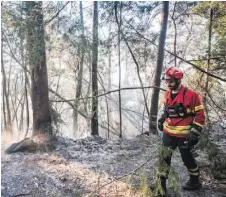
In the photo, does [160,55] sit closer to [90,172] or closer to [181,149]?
[90,172]

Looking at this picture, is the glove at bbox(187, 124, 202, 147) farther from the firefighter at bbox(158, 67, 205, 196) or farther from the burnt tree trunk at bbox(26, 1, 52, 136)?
the burnt tree trunk at bbox(26, 1, 52, 136)

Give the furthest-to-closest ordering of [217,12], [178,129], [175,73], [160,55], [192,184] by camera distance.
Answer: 1. [160,55]
2. [217,12]
3. [192,184]
4. [178,129]
5. [175,73]

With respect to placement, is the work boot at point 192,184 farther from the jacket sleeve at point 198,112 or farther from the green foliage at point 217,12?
the green foliage at point 217,12

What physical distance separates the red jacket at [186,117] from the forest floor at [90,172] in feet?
1.24

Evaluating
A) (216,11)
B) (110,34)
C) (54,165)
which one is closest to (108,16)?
(110,34)

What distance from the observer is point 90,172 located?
584 centimetres

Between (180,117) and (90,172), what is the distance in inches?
97.1

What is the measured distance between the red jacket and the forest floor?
0.38 metres

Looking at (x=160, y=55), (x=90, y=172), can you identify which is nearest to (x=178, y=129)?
(x=90, y=172)

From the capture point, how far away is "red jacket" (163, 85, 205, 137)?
13.5 ft

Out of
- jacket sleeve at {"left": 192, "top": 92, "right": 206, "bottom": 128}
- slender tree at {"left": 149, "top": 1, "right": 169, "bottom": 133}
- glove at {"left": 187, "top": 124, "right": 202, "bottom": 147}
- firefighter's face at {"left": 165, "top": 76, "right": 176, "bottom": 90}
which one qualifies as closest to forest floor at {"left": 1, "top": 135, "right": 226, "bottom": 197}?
glove at {"left": 187, "top": 124, "right": 202, "bottom": 147}

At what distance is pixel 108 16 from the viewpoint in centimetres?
999

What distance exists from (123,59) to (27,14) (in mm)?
7345

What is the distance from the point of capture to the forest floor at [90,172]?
15.6 ft
